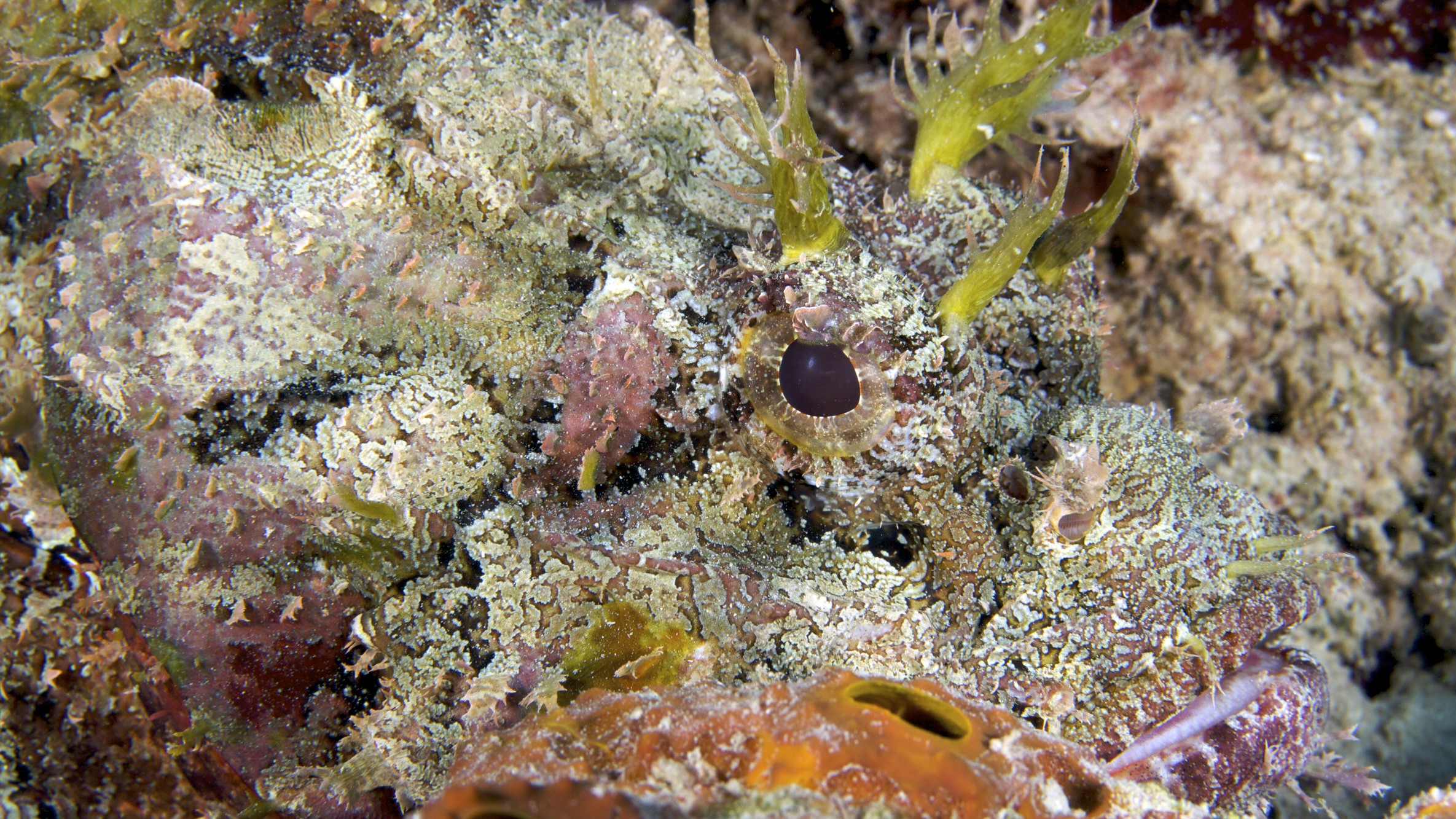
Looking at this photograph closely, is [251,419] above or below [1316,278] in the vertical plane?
below

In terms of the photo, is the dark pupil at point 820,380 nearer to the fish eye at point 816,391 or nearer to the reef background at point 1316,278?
the fish eye at point 816,391

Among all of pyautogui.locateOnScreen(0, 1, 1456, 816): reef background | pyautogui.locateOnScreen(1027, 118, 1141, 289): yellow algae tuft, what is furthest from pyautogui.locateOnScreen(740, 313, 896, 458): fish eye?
pyautogui.locateOnScreen(0, 1, 1456, 816): reef background

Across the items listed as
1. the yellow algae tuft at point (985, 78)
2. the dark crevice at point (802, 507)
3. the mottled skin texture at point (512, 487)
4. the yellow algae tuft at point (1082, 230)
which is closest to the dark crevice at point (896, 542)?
the mottled skin texture at point (512, 487)

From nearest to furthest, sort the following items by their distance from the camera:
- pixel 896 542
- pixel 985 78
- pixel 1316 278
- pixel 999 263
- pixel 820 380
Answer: pixel 820 380, pixel 999 263, pixel 896 542, pixel 985 78, pixel 1316 278

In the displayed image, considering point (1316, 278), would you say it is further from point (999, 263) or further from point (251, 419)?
point (251, 419)

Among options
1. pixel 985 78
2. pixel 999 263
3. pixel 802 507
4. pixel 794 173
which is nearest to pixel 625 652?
pixel 802 507

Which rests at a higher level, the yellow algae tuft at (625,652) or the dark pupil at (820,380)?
the dark pupil at (820,380)
